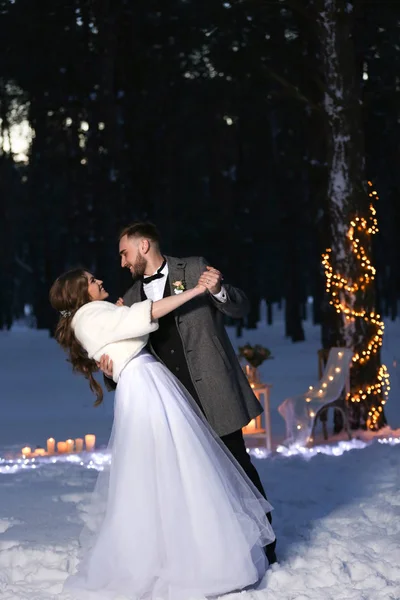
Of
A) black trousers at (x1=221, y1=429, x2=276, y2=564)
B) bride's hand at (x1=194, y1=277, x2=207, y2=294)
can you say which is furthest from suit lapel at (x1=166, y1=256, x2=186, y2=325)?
black trousers at (x1=221, y1=429, x2=276, y2=564)

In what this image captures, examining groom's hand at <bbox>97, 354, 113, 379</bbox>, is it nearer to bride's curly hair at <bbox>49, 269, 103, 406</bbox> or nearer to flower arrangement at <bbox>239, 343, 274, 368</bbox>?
bride's curly hair at <bbox>49, 269, 103, 406</bbox>

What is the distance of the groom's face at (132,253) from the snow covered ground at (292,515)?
1.94m

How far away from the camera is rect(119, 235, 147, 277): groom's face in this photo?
6434mm

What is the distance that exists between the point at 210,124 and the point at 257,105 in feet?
15.9

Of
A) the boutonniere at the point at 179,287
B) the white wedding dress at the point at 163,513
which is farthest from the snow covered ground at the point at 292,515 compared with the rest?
the boutonniere at the point at 179,287

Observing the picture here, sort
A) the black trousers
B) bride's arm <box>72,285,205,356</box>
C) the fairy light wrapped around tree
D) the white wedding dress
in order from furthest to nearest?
the fairy light wrapped around tree < the black trousers < bride's arm <box>72,285,205,356</box> < the white wedding dress

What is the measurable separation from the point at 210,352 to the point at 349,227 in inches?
271

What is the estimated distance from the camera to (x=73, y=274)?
6.47 meters

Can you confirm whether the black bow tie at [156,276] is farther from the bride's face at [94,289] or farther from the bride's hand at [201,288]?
the bride's hand at [201,288]

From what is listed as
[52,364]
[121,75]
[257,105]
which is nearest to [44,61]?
[121,75]

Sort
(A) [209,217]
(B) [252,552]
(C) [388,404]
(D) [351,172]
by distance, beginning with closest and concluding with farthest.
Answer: (B) [252,552] < (D) [351,172] < (C) [388,404] < (A) [209,217]

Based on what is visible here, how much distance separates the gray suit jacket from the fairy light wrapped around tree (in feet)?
21.7

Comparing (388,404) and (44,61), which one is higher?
(44,61)

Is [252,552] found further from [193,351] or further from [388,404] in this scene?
[388,404]
